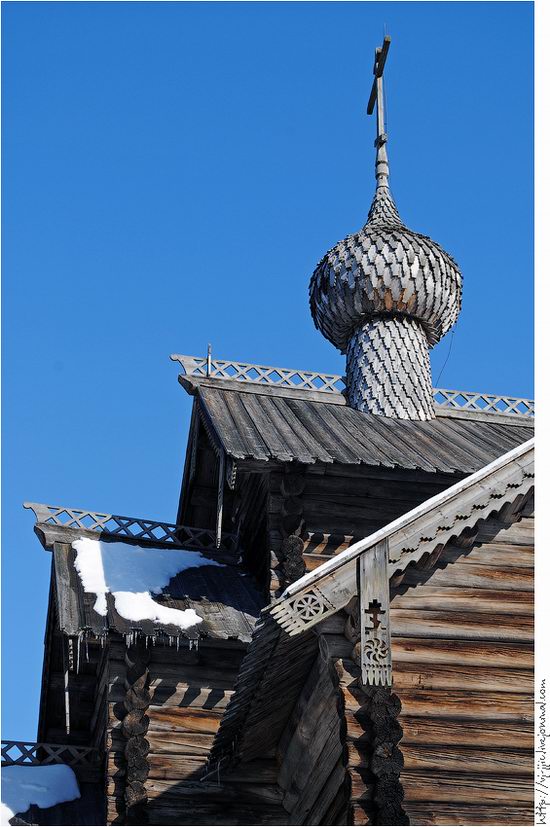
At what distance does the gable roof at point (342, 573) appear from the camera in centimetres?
916

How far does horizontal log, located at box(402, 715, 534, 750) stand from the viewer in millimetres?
9281

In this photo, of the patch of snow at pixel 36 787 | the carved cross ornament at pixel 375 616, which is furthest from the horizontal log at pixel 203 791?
the carved cross ornament at pixel 375 616

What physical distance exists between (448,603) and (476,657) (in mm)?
421

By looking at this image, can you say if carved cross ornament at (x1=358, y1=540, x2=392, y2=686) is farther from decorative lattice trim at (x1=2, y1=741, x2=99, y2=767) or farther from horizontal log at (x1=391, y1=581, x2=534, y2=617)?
decorative lattice trim at (x1=2, y1=741, x2=99, y2=767)

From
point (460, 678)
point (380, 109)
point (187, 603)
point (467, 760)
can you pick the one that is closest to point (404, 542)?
point (460, 678)

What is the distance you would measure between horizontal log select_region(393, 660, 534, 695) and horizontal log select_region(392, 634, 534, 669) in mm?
35

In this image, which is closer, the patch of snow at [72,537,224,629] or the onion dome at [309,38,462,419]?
the patch of snow at [72,537,224,629]

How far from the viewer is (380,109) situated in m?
22.4

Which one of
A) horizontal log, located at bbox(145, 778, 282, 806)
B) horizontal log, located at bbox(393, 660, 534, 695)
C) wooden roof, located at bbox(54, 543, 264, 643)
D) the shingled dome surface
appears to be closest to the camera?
horizontal log, located at bbox(393, 660, 534, 695)

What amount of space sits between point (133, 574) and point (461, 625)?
6.47 m

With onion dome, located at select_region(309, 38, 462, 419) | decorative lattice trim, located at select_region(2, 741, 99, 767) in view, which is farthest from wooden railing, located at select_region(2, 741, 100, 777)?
onion dome, located at select_region(309, 38, 462, 419)

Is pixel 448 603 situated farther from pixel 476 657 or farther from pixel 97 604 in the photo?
pixel 97 604

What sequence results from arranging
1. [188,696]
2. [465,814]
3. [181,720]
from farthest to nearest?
[188,696]
[181,720]
[465,814]

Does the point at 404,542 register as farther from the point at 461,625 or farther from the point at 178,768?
the point at 178,768
